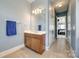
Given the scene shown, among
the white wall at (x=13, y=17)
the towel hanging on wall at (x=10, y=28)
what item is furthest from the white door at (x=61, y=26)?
the towel hanging on wall at (x=10, y=28)

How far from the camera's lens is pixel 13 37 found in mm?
3902

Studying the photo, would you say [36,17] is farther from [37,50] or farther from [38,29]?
[37,50]

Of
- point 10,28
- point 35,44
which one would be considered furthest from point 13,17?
point 35,44

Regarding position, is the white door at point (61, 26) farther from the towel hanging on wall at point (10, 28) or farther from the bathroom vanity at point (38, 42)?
the towel hanging on wall at point (10, 28)

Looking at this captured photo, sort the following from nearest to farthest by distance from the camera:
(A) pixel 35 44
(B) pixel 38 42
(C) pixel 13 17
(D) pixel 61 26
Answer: (B) pixel 38 42 → (A) pixel 35 44 → (C) pixel 13 17 → (D) pixel 61 26

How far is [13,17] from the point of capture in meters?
3.90

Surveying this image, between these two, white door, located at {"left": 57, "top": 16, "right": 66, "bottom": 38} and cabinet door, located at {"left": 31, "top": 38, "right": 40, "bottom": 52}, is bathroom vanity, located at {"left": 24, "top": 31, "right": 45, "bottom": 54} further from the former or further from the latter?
white door, located at {"left": 57, "top": 16, "right": 66, "bottom": 38}

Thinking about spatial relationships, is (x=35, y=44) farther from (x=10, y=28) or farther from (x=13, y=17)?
(x=13, y=17)

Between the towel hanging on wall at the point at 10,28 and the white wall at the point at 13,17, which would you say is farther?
the towel hanging on wall at the point at 10,28

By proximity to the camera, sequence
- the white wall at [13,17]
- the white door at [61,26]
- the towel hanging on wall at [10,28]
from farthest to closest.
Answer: the white door at [61,26], the towel hanging on wall at [10,28], the white wall at [13,17]

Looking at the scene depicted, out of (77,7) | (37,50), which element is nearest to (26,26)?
(37,50)

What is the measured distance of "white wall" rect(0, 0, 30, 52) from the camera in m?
3.28

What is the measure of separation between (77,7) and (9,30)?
2817 mm

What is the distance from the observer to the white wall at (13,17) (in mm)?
3281
